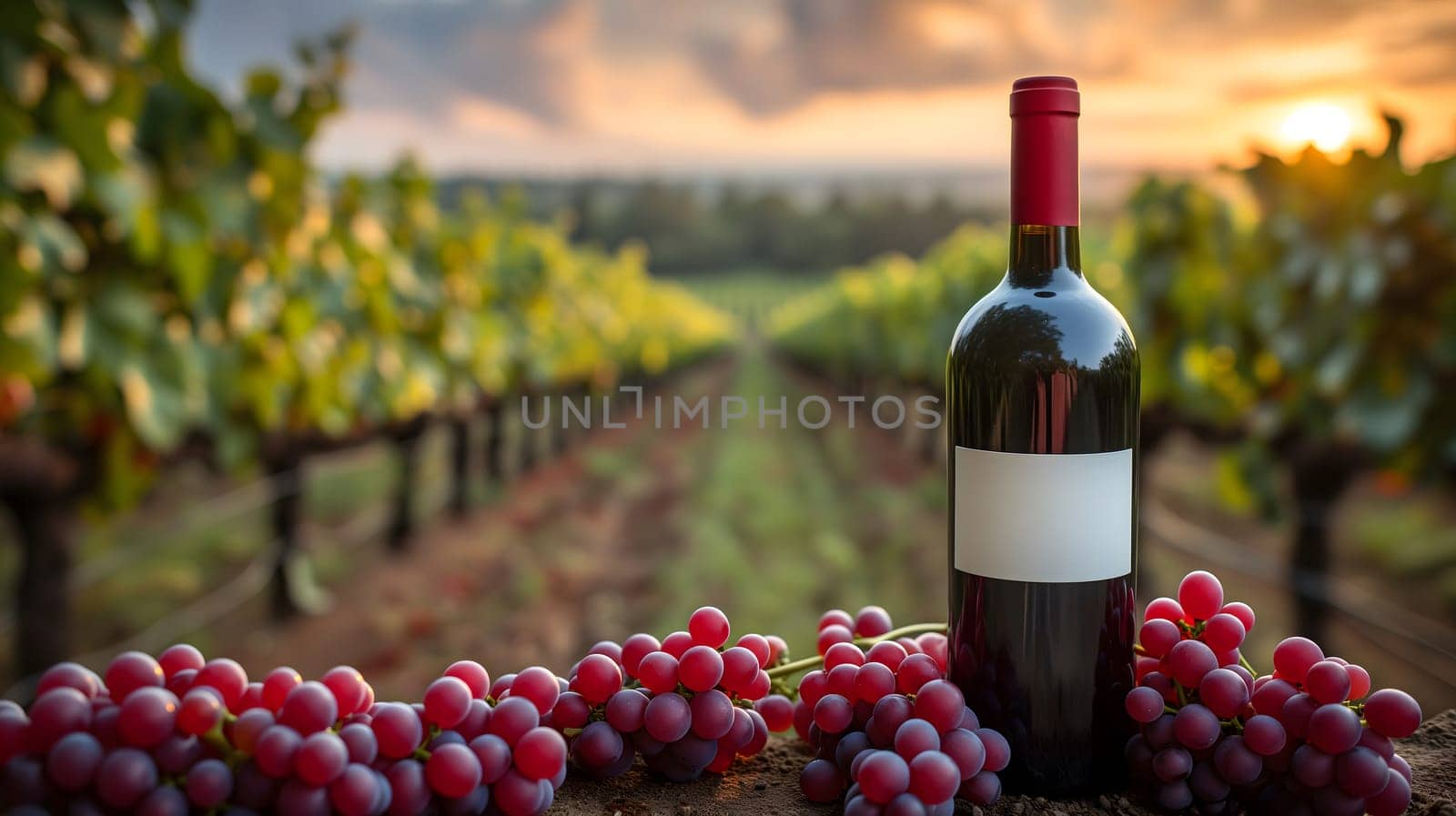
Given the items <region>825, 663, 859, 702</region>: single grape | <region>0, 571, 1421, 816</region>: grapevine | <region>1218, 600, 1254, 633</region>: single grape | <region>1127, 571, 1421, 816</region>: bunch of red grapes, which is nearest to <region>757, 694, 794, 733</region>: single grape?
<region>0, 571, 1421, 816</region>: grapevine

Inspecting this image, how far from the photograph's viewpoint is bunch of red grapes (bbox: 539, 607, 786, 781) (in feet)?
3.10

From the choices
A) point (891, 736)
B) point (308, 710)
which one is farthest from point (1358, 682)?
point (308, 710)

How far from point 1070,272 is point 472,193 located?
725 cm

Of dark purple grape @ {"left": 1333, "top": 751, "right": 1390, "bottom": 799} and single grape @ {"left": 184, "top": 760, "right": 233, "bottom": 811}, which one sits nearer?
single grape @ {"left": 184, "top": 760, "right": 233, "bottom": 811}

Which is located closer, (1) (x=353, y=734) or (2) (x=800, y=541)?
(1) (x=353, y=734)

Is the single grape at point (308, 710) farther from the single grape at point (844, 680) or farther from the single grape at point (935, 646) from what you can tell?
the single grape at point (935, 646)

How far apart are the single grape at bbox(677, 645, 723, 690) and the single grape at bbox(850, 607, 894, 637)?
28 cm

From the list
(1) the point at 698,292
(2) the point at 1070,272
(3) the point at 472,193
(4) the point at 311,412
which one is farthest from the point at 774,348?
(2) the point at 1070,272

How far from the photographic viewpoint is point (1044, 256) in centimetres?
97

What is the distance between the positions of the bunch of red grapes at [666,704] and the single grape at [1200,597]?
1.43ft

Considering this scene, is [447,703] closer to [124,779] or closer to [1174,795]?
[124,779]

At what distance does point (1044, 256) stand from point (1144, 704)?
1.40 feet

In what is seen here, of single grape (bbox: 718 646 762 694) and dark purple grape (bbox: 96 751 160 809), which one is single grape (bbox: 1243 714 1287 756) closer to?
single grape (bbox: 718 646 762 694)

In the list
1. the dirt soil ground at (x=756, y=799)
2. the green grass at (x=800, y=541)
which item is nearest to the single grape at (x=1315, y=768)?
the dirt soil ground at (x=756, y=799)
